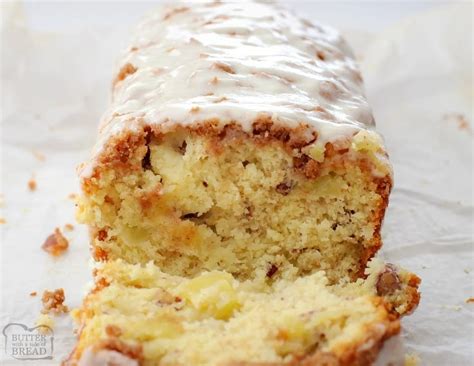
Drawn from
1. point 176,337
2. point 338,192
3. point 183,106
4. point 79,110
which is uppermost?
point 183,106

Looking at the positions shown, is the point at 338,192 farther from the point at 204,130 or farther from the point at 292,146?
the point at 204,130

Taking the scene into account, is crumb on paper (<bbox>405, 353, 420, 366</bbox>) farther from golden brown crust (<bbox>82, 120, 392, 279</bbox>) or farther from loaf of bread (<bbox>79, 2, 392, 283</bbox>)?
golden brown crust (<bbox>82, 120, 392, 279</bbox>)

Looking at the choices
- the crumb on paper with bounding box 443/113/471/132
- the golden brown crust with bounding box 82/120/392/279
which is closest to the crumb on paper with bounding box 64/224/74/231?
the golden brown crust with bounding box 82/120/392/279

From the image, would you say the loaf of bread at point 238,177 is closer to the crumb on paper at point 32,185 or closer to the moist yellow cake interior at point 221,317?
the moist yellow cake interior at point 221,317

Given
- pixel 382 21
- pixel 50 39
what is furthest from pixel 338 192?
pixel 382 21

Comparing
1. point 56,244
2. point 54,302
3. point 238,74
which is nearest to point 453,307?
point 238,74

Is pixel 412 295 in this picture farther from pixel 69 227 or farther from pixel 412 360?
pixel 69 227
